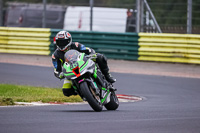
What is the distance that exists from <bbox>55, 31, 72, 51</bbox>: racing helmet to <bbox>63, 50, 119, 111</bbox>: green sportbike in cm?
41

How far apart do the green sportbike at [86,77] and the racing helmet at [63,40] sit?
41 cm

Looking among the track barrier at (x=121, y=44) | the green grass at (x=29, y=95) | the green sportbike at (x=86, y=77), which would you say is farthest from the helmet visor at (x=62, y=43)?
the track barrier at (x=121, y=44)

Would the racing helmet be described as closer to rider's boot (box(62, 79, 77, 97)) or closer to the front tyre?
rider's boot (box(62, 79, 77, 97))

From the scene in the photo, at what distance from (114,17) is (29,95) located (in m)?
9.39

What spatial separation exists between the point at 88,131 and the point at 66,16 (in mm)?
16528

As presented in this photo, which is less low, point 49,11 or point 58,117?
point 49,11

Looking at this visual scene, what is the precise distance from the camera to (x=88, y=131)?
20.6ft

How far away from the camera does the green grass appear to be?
1038cm

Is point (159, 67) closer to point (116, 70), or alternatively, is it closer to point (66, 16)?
point (116, 70)

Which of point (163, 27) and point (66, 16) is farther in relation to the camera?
point (66, 16)

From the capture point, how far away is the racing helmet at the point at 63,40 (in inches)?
362

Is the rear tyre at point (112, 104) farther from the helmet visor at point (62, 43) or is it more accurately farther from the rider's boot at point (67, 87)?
the helmet visor at point (62, 43)

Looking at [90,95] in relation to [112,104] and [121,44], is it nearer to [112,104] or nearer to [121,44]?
[112,104]

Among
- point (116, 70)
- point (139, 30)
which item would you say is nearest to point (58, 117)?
point (116, 70)
